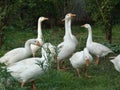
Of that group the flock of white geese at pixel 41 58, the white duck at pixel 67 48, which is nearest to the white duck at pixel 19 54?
the flock of white geese at pixel 41 58

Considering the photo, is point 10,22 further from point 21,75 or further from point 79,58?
point 21,75

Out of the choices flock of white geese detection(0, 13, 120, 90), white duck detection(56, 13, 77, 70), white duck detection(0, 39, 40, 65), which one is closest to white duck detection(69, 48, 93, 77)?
flock of white geese detection(0, 13, 120, 90)

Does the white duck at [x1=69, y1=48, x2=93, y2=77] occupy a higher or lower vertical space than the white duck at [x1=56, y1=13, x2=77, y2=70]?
lower

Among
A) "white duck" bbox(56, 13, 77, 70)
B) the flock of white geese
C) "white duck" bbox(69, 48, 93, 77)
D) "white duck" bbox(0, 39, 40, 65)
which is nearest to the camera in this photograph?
the flock of white geese

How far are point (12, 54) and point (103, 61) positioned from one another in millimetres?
2942

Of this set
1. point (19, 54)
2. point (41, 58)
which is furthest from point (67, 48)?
point (41, 58)

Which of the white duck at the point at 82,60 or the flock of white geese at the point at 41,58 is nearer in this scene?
the flock of white geese at the point at 41,58

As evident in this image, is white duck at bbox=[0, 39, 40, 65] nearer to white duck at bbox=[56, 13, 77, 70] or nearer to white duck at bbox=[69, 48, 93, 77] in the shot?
white duck at bbox=[56, 13, 77, 70]

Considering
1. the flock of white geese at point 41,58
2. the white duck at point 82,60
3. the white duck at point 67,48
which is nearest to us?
the flock of white geese at point 41,58

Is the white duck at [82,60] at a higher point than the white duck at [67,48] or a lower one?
lower

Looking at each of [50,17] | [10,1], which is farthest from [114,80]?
[50,17]

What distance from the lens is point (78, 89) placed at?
27.6 ft

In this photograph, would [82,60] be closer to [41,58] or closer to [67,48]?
[67,48]

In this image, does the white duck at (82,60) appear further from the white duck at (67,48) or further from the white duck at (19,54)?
the white duck at (19,54)
